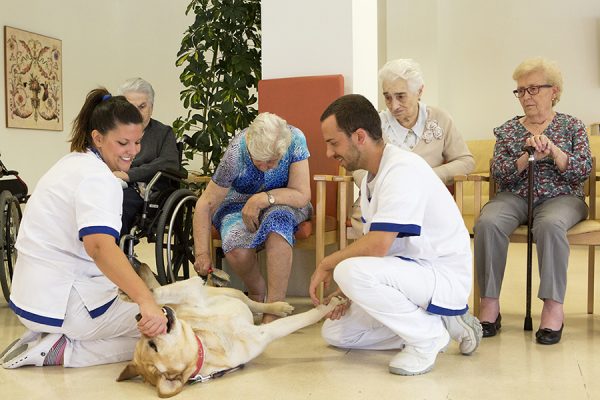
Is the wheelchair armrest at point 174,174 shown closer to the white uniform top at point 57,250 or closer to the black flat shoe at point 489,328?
the white uniform top at point 57,250

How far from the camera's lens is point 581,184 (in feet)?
10.3

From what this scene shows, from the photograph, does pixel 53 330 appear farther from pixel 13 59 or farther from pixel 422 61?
pixel 422 61

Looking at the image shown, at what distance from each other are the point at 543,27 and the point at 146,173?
17.3 feet

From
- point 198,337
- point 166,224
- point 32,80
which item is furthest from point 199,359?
point 32,80

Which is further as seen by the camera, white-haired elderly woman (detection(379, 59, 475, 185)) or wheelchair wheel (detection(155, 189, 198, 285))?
wheelchair wheel (detection(155, 189, 198, 285))

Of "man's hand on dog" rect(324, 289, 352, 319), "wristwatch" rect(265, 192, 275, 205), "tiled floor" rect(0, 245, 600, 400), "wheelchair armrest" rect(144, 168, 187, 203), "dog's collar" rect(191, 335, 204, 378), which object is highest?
"wheelchair armrest" rect(144, 168, 187, 203)

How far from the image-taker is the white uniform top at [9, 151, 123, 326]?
2283 mm

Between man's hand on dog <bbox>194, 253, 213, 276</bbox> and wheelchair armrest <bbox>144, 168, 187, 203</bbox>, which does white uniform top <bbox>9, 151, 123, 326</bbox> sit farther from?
wheelchair armrest <bbox>144, 168, 187, 203</bbox>

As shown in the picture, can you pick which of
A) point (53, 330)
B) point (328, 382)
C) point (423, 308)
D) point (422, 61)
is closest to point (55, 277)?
point (53, 330)

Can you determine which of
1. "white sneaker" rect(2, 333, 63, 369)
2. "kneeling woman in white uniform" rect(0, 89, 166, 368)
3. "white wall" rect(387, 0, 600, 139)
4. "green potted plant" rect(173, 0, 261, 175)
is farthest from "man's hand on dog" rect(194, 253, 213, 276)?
"white wall" rect(387, 0, 600, 139)

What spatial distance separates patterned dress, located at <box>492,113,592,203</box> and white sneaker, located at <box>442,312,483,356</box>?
0.79 meters

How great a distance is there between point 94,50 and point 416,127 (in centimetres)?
526

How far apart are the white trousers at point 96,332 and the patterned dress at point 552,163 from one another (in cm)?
166

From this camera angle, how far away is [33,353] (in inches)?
96.4
